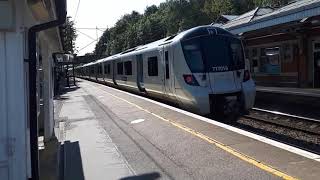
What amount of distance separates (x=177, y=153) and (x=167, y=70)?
27.2ft

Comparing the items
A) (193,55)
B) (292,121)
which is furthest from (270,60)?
(193,55)

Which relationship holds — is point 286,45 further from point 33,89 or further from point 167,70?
point 33,89

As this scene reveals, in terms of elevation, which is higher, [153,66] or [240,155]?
[153,66]

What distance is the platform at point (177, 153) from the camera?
7.00 m

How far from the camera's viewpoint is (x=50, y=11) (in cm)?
618

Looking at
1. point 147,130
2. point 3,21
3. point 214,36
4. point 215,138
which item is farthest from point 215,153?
point 214,36

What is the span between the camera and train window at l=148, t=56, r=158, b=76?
18.7m

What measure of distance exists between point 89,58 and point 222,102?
79681mm

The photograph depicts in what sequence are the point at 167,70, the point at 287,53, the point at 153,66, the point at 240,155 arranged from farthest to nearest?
the point at 287,53 → the point at 153,66 → the point at 167,70 → the point at 240,155

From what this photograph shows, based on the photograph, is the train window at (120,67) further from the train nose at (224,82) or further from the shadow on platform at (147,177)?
the shadow on platform at (147,177)

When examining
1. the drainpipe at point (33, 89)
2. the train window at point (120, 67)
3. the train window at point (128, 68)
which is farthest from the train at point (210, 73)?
the train window at point (120, 67)

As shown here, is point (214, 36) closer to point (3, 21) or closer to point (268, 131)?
point (268, 131)

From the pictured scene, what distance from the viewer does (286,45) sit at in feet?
97.4

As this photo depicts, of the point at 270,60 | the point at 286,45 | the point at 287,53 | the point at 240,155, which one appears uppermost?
the point at 286,45
